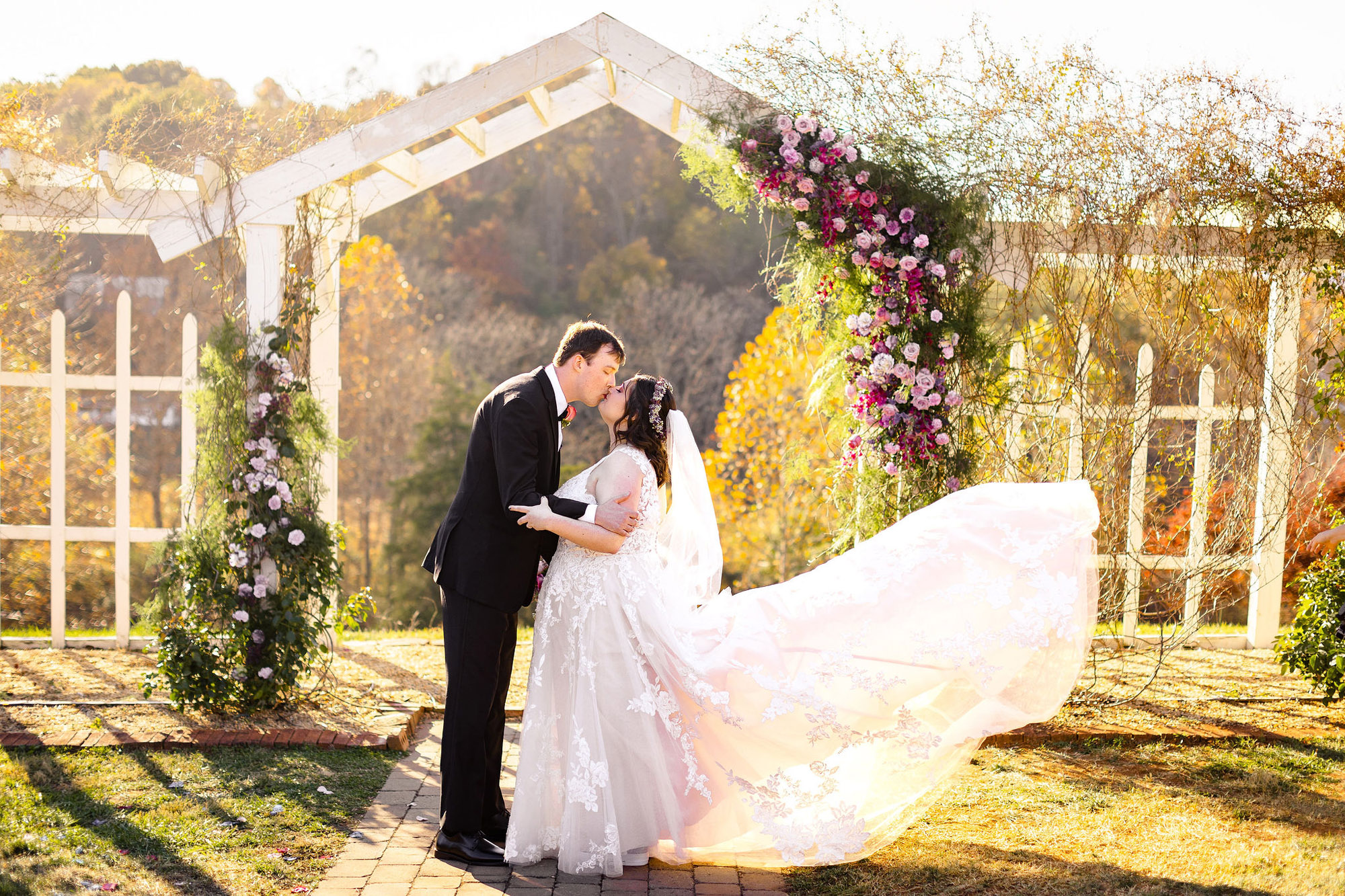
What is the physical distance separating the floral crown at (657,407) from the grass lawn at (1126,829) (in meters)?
1.58

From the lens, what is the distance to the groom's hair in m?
3.41

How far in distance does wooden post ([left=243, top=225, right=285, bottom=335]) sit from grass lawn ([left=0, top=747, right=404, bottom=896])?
7.00 feet

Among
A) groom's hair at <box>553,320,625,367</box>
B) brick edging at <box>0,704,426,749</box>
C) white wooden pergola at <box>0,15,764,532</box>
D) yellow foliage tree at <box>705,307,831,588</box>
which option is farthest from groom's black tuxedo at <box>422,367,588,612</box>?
yellow foliage tree at <box>705,307,831,588</box>

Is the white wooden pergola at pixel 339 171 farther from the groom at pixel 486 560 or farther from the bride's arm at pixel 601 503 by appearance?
the bride's arm at pixel 601 503

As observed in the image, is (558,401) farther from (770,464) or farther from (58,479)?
(770,464)

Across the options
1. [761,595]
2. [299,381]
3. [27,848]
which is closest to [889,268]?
[761,595]

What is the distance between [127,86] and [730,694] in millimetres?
6586

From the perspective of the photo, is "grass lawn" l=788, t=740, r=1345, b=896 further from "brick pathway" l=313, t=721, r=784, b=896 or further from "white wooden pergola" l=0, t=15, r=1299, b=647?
"white wooden pergola" l=0, t=15, r=1299, b=647

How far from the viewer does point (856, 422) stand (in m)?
5.22

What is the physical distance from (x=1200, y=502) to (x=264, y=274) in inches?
203

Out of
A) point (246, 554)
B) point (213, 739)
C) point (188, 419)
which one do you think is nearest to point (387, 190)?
point (188, 419)

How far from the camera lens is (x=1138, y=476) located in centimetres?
548

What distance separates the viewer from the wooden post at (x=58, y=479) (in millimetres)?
6199

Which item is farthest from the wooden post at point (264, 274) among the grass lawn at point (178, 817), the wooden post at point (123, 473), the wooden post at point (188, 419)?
the grass lawn at point (178, 817)
